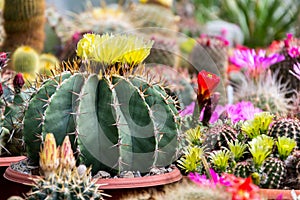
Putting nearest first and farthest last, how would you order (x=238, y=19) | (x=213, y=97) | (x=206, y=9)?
(x=213, y=97) < (x=238, y=19) < (x=206, y=9)

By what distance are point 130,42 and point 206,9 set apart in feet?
37.4

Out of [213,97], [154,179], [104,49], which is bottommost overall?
[154,179]

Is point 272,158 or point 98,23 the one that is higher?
point 98,23

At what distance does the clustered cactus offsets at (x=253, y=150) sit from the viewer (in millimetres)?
2525

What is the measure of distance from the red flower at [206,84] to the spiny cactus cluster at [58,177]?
1.06 m

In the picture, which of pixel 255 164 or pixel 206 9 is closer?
pixel 255 164

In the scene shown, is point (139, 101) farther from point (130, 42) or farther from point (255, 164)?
point (255, 164)

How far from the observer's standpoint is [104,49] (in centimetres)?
249

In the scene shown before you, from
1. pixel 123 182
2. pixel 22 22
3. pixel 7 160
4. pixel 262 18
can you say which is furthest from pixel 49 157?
pixel 262 18

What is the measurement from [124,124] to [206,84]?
609 mm

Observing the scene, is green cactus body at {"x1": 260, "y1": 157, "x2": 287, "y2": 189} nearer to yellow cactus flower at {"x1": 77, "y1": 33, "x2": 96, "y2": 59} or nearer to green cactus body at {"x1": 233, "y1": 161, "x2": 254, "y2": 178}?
green cactus body at {"x1": 233, "y1": 161, "x2": 254, "y2": 178}

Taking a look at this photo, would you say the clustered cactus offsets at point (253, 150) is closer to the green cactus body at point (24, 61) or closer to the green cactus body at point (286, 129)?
the green cactus body at point (286, 129)

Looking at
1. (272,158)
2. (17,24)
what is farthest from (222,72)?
(272,158)

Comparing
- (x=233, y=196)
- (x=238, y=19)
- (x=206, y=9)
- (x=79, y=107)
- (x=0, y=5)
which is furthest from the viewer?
(x=206, y=9)
